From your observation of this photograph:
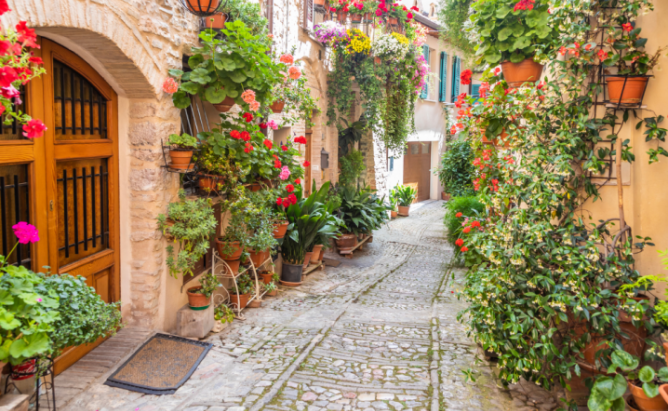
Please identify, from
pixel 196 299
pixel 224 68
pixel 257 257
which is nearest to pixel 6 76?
pixel 224 68

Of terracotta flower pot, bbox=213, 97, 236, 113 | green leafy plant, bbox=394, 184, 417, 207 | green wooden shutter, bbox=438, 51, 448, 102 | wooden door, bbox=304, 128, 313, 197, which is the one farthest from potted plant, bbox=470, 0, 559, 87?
green wooden shutter, bbox=438, 51, 448, 102

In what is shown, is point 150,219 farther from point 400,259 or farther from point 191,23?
point 400,259

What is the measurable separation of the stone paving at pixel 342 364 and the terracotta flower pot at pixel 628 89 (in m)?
1.93

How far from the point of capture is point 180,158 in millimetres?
4746

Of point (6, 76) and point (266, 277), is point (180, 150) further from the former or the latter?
point (266, 277)

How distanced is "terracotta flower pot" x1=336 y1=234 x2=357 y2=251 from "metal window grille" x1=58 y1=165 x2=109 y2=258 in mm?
5624

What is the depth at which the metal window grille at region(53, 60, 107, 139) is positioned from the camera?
390cm

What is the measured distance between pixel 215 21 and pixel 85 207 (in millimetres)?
2357

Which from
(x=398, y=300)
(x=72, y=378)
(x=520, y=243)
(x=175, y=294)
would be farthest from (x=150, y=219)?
(x=398, y=300)

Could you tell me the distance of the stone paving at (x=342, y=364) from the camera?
3.82 metres

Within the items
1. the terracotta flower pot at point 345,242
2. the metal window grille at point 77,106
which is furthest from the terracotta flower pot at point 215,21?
the terracotta flower pot at point 345,242

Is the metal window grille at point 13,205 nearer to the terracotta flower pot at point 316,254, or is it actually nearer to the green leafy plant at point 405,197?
the terracotta flower pot at point 316,254

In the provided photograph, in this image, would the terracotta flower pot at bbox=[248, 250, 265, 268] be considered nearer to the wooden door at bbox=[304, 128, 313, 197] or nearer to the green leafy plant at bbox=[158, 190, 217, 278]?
the green leafy plant at bbox=[158, 190, 217, 278]

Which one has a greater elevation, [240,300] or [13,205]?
[13,205]
